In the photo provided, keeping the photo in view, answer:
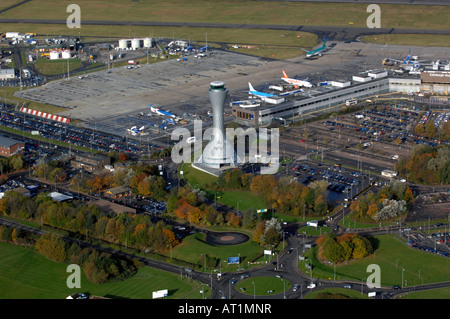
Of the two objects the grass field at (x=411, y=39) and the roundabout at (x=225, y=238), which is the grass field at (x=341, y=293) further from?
the grass field at (x=411, y=39)

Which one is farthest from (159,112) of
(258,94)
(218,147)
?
(218,147)

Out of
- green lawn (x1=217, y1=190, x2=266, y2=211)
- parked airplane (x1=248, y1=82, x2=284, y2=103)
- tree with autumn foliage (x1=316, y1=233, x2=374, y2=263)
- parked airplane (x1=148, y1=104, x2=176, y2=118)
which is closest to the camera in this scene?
tree with autumn foliage (x1=316, y1=233, x2=374, y2=263)

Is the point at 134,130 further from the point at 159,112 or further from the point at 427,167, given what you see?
the point at 427,167

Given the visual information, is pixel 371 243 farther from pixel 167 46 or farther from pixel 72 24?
pixel 72 24

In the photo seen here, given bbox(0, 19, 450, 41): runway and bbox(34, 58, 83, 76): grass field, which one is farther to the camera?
bbox(0, 19, 450, 41): runway

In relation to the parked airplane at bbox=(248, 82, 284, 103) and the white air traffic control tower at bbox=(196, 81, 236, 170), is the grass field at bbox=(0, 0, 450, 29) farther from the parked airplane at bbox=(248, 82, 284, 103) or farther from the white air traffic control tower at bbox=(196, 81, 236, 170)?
the white air traffic control tower at bbox=(196, 81, 236, 170)

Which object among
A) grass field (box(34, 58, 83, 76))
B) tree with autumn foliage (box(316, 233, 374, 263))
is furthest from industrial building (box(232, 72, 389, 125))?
grass field (box(34, 58, 83, 76))

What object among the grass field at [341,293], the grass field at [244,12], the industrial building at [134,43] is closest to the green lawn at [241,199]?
the grass field at [341,293]
